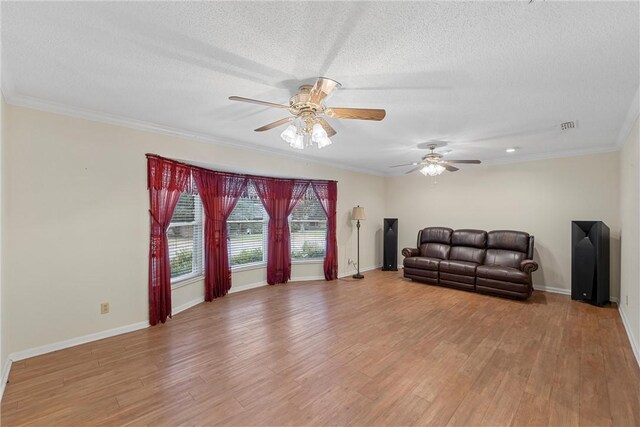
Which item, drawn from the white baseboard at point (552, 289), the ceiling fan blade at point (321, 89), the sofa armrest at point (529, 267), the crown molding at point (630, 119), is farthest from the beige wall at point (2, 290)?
the white baseboard at point (552, 289)

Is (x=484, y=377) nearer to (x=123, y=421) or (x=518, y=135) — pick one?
(x=123, y=421)

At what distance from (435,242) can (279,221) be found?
339 centimetres

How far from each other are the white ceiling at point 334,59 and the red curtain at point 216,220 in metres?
1.28

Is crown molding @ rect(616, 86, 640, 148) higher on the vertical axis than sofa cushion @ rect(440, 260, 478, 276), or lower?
higher

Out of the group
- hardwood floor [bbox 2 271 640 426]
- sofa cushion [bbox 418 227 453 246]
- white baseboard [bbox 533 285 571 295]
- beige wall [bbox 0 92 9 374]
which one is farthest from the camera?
sofa cushion [bbox 418 227 453 246]

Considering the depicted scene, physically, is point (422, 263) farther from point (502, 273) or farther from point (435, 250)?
point (502, 273)

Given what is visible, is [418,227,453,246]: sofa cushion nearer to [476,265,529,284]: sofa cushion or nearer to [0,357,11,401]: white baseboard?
[476,265,529,284]: sofa cushion

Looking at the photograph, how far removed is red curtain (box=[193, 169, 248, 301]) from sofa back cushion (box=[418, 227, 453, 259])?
4004 millimetres

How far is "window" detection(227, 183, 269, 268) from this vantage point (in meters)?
5.02

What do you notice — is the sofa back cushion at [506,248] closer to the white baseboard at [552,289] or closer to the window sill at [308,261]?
the white baseboard at [552,289]

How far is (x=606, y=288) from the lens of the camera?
407 centimetres

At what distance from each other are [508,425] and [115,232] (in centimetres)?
397

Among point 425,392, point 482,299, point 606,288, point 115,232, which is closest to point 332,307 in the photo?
point 425,392

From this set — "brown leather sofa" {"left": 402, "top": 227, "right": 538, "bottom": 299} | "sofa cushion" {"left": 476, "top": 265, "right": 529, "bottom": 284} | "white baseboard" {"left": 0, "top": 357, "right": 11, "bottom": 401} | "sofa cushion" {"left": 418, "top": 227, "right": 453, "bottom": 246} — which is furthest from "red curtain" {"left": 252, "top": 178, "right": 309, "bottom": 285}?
"sofa cushion" {"left": 476, "top": 265, "right": 529, "bottom": 284}
